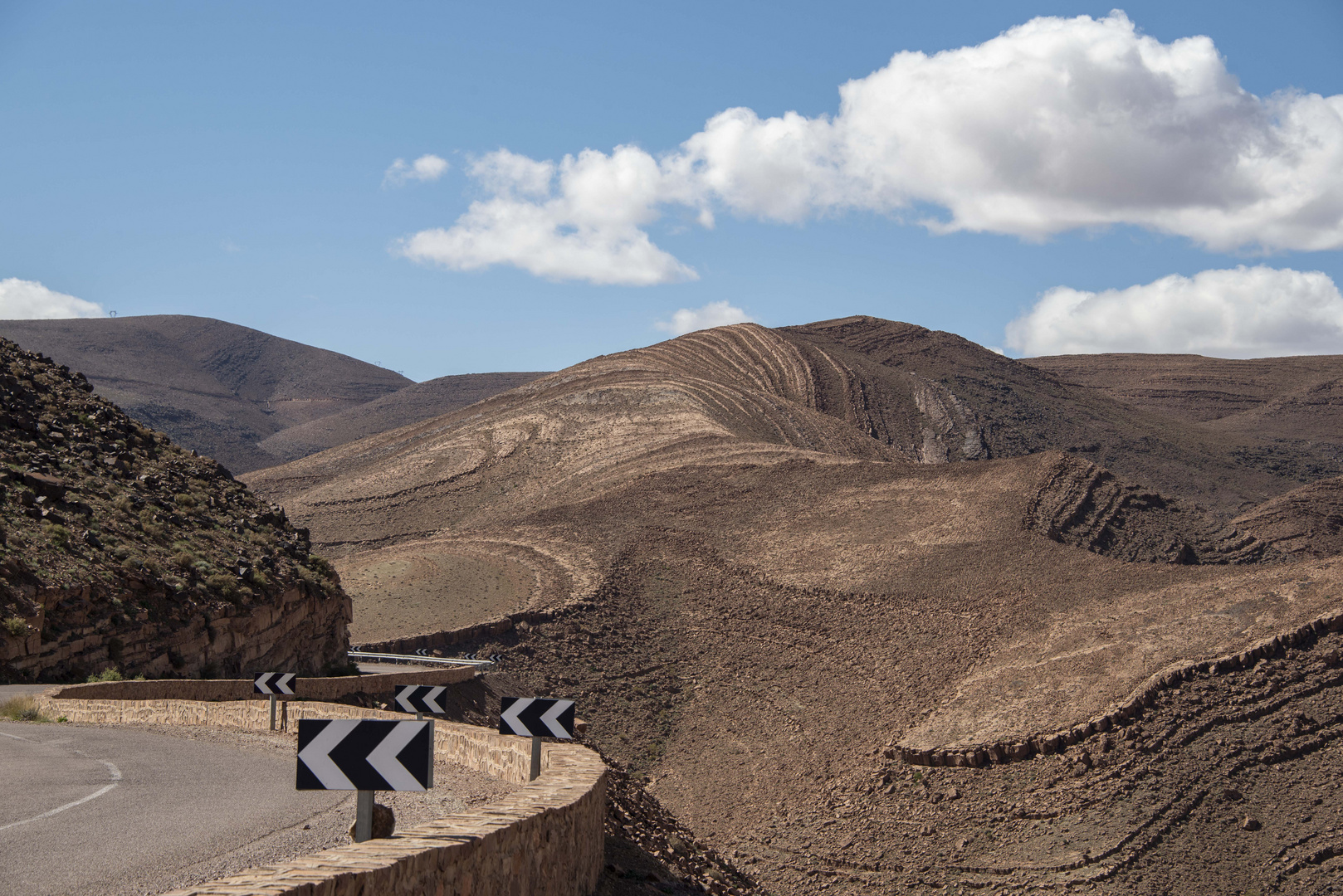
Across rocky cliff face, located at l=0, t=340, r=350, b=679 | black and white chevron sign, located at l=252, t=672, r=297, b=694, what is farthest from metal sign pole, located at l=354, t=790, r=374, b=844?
rocky cliff face, located at l=0, t=340, r=350, b=679

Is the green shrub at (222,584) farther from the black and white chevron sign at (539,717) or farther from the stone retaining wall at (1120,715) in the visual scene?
the black and white chevron sign at (539,717)

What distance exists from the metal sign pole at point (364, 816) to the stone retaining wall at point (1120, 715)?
1874cm

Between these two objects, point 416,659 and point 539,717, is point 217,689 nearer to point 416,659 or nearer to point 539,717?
point 539,717

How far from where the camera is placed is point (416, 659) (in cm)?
3145

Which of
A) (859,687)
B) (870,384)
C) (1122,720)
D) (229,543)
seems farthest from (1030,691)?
(870,384)

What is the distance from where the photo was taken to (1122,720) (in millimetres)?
22500

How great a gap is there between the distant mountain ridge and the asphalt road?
12776 cm

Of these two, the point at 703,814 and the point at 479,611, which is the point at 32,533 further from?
the point at 479,611

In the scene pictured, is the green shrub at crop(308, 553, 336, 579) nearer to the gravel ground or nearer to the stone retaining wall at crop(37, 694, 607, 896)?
the gravel ground

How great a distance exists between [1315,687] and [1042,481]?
18014 mm

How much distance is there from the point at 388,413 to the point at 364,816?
169 meters

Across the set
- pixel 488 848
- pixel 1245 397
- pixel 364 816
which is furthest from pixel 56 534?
pixel 1245 397

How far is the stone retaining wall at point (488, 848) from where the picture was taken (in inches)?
209

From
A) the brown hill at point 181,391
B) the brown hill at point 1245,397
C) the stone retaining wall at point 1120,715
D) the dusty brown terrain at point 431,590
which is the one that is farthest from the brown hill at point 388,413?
the stone retaining wall at point 1120,715
